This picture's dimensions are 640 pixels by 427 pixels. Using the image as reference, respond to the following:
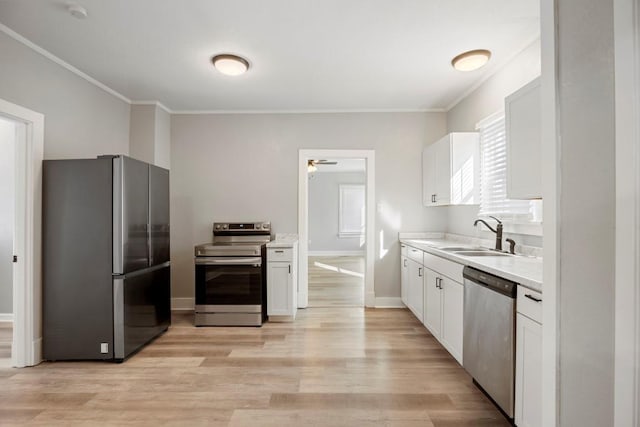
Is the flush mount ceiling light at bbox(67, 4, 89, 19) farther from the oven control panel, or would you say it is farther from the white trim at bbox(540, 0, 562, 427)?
the white trim at bbox(540, 0, 562, 427)

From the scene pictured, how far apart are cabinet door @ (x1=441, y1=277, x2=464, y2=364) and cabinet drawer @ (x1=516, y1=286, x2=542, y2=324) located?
27.6 inches

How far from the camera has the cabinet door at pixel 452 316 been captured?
242 centimetres

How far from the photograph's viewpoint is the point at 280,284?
3.74 metres

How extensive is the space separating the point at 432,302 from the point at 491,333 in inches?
42.6

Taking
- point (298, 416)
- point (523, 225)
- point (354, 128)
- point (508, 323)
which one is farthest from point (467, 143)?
point (298, 416)

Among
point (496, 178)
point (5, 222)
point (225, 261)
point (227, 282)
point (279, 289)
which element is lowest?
point (279, 289)

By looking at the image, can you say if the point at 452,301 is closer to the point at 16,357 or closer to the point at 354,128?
the point at 354,128

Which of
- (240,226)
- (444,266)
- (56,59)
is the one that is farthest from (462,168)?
(56,59)

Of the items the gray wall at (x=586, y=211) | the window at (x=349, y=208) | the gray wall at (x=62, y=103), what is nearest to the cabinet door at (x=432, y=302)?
the gray wall at (x=586, y=211)

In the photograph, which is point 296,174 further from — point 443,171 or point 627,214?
point 627,214

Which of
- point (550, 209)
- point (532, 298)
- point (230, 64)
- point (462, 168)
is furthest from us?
point (462, 168)

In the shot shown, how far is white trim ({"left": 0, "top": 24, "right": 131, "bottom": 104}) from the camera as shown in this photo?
243 cm

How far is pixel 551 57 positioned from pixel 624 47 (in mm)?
271

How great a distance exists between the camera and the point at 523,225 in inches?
104
